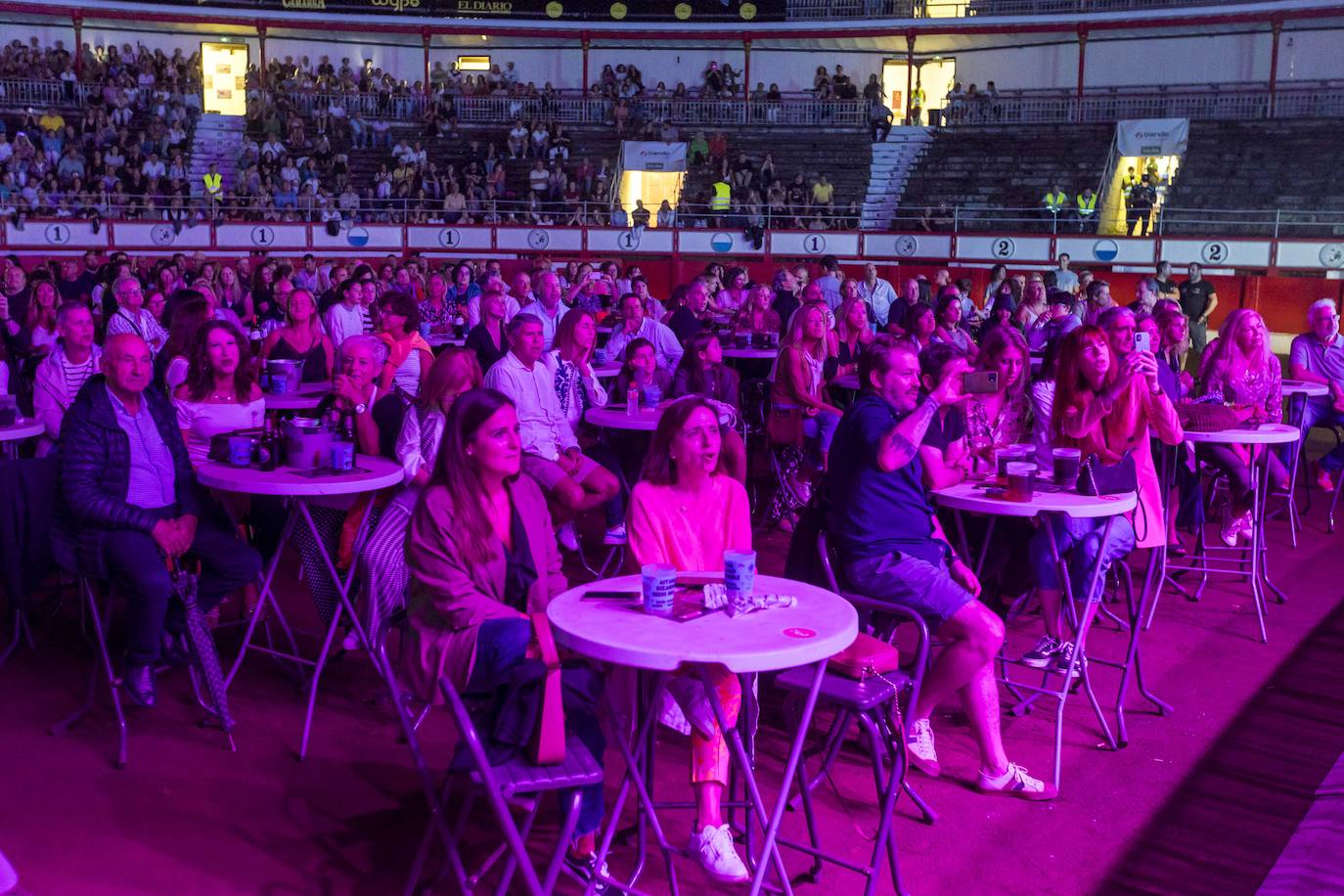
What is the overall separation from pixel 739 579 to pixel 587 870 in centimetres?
100

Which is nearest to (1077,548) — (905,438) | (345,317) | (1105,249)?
(905,438)

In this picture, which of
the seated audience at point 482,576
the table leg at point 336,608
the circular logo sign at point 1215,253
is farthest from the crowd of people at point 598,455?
the circular logo sign at point 1215,253

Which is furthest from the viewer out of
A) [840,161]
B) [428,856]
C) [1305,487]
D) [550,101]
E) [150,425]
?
[550,101]

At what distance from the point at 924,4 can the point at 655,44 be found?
6757 millimetres

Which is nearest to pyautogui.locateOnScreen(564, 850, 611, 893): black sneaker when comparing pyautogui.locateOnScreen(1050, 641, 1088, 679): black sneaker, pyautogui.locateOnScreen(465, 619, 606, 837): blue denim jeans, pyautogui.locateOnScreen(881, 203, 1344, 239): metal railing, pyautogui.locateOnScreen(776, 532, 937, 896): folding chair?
pyautogui.locateOnScreen(465, 619, 606, 837): blue denim jeans

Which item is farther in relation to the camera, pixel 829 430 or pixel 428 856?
pixel 829 430

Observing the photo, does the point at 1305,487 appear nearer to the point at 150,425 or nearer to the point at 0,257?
the point at 150,425

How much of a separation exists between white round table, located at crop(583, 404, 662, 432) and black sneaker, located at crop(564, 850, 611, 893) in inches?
140

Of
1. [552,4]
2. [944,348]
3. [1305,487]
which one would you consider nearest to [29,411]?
[944,348]

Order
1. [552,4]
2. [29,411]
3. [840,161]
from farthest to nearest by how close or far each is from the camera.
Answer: [552,4] < [840,161] < [29,411]

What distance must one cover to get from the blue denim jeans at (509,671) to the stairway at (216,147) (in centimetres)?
2491

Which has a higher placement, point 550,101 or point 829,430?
point 550,101

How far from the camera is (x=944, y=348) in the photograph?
4.88 metres

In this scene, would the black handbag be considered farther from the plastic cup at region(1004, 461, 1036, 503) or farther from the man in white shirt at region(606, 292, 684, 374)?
the man in white shirt at region(606, 292, 684, 374)
